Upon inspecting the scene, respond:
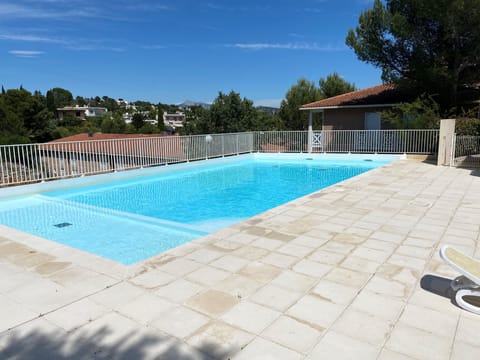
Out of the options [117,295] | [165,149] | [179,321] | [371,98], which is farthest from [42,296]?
[371,98]

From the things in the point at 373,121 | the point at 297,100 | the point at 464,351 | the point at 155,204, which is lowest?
the point at 155,204

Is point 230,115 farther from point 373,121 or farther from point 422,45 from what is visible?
point 422,45

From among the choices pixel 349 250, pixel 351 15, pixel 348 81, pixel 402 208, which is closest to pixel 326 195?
pixel 402 208

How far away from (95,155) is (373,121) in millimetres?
14605

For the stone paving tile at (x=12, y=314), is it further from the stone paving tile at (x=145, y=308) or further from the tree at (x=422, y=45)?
the tree at (x=422, y=45)

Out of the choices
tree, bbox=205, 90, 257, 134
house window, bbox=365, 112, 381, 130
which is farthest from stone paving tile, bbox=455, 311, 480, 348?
tree, bbox=205, 90, 257, 134

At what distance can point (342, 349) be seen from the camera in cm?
232

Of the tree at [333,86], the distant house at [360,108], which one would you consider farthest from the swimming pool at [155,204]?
the tree at [333,86]

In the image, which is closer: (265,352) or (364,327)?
(265,352)

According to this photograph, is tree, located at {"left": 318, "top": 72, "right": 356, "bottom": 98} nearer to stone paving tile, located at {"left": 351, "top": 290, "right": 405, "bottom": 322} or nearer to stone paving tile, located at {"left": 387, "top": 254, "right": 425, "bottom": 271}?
stone paving tile, located at {"left": 387, "top": 254, "right": 425, "bottom": 271}

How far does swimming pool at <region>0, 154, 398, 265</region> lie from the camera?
596 cm

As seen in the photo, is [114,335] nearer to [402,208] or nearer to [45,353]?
[45,353]

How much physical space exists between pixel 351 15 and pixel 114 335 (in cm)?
1814

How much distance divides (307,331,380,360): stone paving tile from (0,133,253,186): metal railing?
25.6 feet
